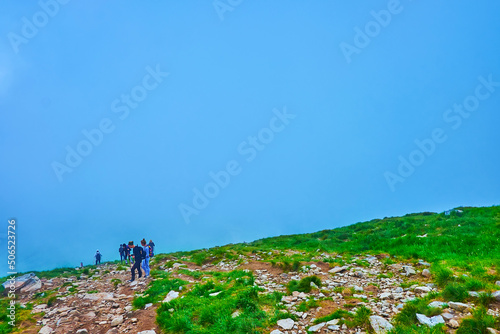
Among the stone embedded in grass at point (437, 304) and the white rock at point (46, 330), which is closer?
the stone embedded in grass at point (437, 304)

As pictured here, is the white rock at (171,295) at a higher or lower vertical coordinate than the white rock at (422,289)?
higher

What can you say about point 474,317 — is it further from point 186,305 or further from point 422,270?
point 186,305

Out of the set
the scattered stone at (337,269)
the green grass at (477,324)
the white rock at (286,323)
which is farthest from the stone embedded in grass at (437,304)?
the scattered stone at (337,269)

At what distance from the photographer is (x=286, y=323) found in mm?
7922

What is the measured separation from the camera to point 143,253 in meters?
Answer: 17.5

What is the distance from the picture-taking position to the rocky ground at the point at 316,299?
7496mm

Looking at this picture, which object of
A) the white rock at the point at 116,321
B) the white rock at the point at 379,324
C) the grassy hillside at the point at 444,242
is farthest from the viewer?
the grassy hillside at the point at 444,242

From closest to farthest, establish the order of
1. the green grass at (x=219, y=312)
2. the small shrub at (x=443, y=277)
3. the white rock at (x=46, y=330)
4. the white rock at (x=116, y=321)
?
the green grass at (x=219, y=312), the small shrub at (x=443, y=277), the white rock at (x=116, y=321), the white rock at (x=46, y=330)

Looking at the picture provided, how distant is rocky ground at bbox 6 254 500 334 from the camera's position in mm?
7496

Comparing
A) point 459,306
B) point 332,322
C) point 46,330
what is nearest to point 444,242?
point 459,306

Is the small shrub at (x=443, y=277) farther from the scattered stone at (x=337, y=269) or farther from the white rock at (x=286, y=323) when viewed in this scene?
the white rock at (x=286, y=323)

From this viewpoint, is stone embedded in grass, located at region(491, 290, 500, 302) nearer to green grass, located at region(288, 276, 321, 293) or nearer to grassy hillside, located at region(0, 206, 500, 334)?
grassy hillside, located at region(0, 206, 500, 334)

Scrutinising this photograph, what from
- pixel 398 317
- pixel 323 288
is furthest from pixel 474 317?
pixel 323 288

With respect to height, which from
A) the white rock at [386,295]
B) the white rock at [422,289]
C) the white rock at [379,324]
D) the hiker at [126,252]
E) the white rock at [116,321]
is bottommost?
the white rock at [379,324]
